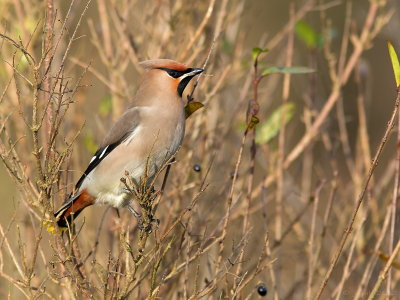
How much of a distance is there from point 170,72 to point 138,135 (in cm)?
31

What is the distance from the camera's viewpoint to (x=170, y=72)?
10.9ft

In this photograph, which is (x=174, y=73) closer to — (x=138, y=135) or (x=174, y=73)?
(x=174, y=73)

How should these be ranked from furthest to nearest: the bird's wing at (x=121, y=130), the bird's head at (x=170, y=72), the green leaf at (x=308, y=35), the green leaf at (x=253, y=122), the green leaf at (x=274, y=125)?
the green leaf at (x=308, y=35)
the green leaf at (x=274, y=125)
the bird's wing at (x=121, y=130)
the bird's head at (x=170, y=72)
the green leaf at (x=253, y=122)

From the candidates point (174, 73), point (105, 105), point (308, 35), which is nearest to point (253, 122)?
point (174, 73)

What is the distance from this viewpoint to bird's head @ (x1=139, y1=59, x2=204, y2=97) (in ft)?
10.7

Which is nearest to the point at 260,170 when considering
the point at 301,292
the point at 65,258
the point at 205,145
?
the point at 301,292

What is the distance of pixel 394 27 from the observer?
412 cm

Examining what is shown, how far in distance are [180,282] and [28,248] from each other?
0.87 m

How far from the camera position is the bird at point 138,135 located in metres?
3.32

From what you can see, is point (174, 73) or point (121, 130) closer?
point (174, 73)

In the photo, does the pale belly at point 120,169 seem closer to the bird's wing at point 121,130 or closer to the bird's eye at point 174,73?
the bird's wing at point 121,130

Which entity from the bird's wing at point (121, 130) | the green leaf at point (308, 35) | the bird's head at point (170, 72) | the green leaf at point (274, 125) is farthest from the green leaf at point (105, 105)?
the green leaf at point (308, 35)

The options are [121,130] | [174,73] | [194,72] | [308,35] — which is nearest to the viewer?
[194,72]

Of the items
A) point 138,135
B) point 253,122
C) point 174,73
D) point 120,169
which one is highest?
point 174,73
